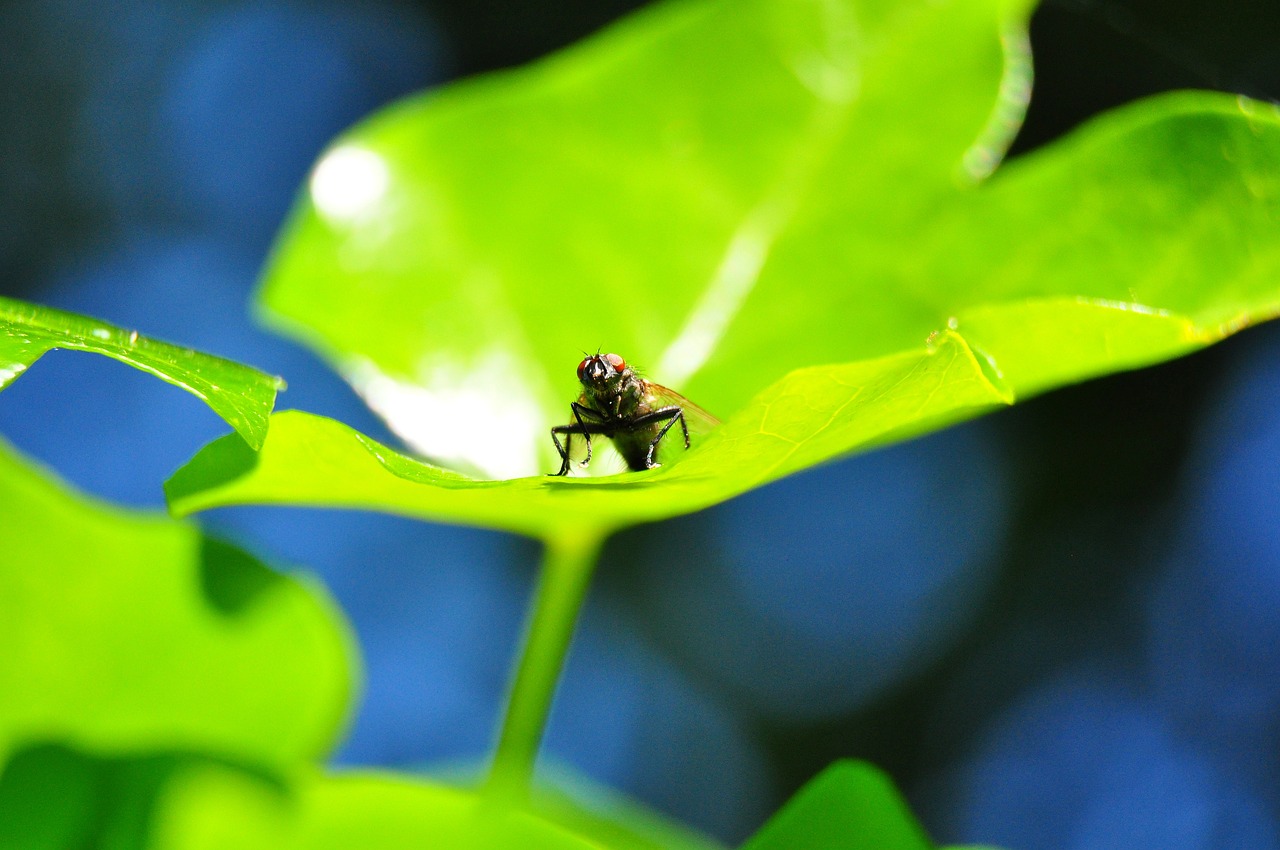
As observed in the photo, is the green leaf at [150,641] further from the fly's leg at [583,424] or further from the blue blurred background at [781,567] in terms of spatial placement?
the blue blurred background at [781,567]

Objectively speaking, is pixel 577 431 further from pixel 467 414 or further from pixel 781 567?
pixel 781 567

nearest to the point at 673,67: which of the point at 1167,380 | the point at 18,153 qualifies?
the point at 1167,380

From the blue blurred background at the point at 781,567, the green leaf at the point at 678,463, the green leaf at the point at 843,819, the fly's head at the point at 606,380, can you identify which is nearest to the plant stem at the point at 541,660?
the green leaf at the point at 678,463

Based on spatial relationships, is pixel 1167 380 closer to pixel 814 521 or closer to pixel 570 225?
pixel 814 521

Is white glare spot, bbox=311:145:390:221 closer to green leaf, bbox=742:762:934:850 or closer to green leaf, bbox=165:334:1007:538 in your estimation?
green leaf, bbox=165:334:1007:538

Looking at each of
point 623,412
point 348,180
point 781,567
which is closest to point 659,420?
point 623,412

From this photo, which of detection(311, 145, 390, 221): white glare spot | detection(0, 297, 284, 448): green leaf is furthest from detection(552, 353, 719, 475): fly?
detection(0, 297, 284, 448): green leaf
